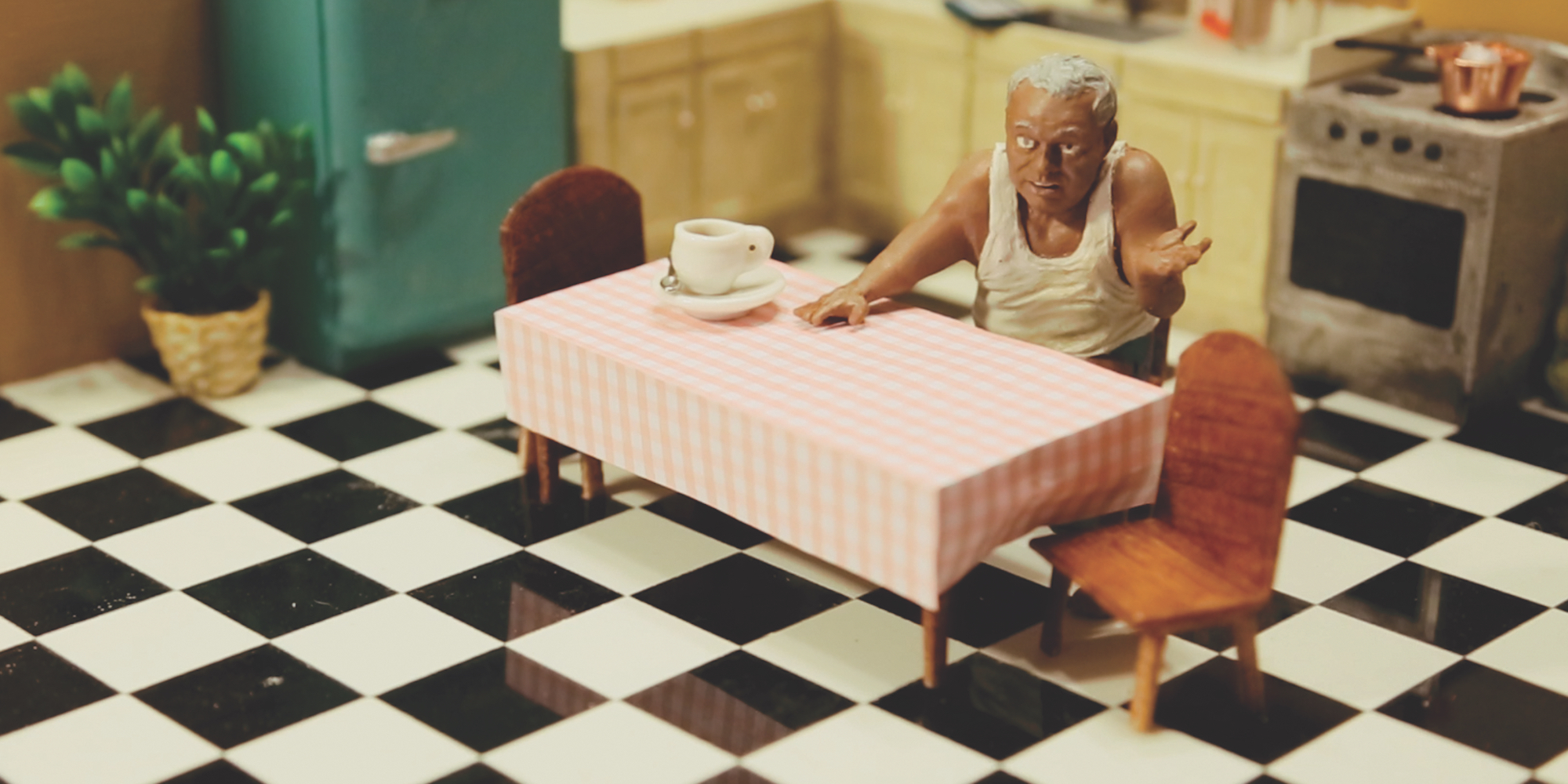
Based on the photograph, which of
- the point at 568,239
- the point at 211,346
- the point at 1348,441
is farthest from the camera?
the point at 211,346

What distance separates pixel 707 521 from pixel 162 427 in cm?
152

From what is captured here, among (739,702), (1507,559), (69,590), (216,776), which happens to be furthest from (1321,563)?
(69,590)

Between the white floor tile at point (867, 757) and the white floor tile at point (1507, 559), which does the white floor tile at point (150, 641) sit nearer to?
the white floor tile at point (867, 757)

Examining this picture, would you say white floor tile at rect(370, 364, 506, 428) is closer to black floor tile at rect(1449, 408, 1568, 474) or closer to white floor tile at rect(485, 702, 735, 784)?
white floor tile at rect(485, 702, 735, 784)

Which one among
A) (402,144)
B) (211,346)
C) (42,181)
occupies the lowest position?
(211,346)

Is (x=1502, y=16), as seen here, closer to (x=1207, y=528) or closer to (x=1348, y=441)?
(x=1348, y=441)

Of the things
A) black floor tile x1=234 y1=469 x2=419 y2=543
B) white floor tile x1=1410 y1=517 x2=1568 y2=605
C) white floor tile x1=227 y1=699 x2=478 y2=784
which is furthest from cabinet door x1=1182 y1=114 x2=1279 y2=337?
white floor tile x1=227 y1=699 x2=478 y2=784

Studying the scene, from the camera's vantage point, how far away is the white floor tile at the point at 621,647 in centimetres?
352

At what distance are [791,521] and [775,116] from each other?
9.18 feet

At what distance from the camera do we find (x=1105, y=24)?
5.74 m

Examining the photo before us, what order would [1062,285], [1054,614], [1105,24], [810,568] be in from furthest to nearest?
[1105,24]
[810,568]
[1062,285]
[1054,614]

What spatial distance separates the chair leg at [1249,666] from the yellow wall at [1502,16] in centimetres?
239

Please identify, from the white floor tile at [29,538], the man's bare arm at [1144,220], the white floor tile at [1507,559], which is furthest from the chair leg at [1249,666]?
the white floor tile at [29,538]

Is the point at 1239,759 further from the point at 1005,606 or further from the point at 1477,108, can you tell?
the point at 1477,108
